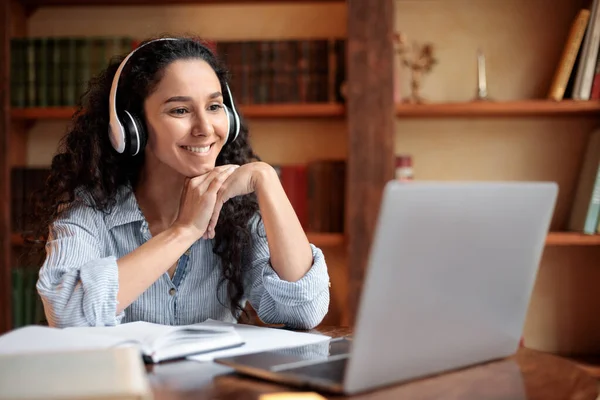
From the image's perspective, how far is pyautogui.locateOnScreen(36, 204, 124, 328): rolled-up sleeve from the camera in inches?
51.1

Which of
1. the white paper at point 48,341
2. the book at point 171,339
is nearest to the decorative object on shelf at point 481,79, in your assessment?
the book at point 171,339

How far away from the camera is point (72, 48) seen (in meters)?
2.70

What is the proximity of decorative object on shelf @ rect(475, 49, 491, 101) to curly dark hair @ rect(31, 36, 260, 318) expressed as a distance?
121cm

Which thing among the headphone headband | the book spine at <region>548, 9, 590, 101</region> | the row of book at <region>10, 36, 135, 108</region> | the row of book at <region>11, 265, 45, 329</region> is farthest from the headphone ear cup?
the book spine at <region>548, 9, 590, 101</region>

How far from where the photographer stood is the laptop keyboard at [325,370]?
888mm

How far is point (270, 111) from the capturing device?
264cm

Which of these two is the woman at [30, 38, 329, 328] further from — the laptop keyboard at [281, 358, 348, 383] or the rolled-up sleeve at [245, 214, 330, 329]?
the laptop keyboard at [281, 358, 348, 383]

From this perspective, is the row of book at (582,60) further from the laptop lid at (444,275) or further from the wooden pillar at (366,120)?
the laptop lid at (444,275)

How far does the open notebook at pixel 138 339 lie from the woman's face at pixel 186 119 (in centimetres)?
53

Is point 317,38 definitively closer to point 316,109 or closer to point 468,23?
point 316,109

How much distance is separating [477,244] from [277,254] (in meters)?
0.65

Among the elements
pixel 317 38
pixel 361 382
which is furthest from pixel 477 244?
pixel 317 38

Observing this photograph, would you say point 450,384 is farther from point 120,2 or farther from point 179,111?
point 120,2

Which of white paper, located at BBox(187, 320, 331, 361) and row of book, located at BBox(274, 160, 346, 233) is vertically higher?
row of book, located at BBox(274, 160, 346, 233)
